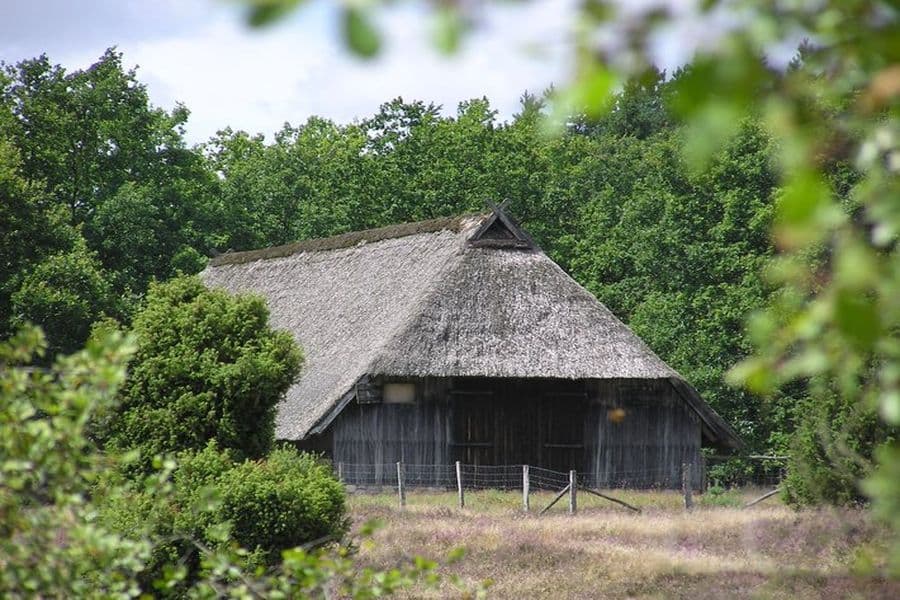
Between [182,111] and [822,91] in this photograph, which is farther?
[182,111]

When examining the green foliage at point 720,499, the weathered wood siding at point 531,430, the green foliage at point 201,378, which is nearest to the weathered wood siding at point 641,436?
the weathered wood siding at point 531,430

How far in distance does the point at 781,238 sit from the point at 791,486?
67.5 feet

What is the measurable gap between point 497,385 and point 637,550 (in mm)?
12332

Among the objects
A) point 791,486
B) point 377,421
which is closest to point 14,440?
point 791,486

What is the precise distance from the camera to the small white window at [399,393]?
97.7ft

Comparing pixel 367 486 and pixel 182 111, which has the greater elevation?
pixel 182 111

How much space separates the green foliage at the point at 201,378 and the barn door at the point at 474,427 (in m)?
14.6

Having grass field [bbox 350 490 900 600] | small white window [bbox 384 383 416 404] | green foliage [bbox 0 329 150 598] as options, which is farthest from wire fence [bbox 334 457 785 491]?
green foliage [bbox 0 329 150 598]

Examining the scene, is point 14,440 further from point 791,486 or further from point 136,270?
point 136,270

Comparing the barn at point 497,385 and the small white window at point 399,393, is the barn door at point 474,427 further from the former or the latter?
the small white window at point 399,393

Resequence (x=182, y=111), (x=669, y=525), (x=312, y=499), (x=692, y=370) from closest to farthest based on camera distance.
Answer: (x=312, y=499) < (x=669, y=525) < (x=692, y=370) < (x=182, y=111)

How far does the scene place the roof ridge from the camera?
3525cm

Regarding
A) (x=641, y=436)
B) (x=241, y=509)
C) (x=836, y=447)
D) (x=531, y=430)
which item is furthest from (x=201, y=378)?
(x=641, y=436)

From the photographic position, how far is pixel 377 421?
97.8 feet
